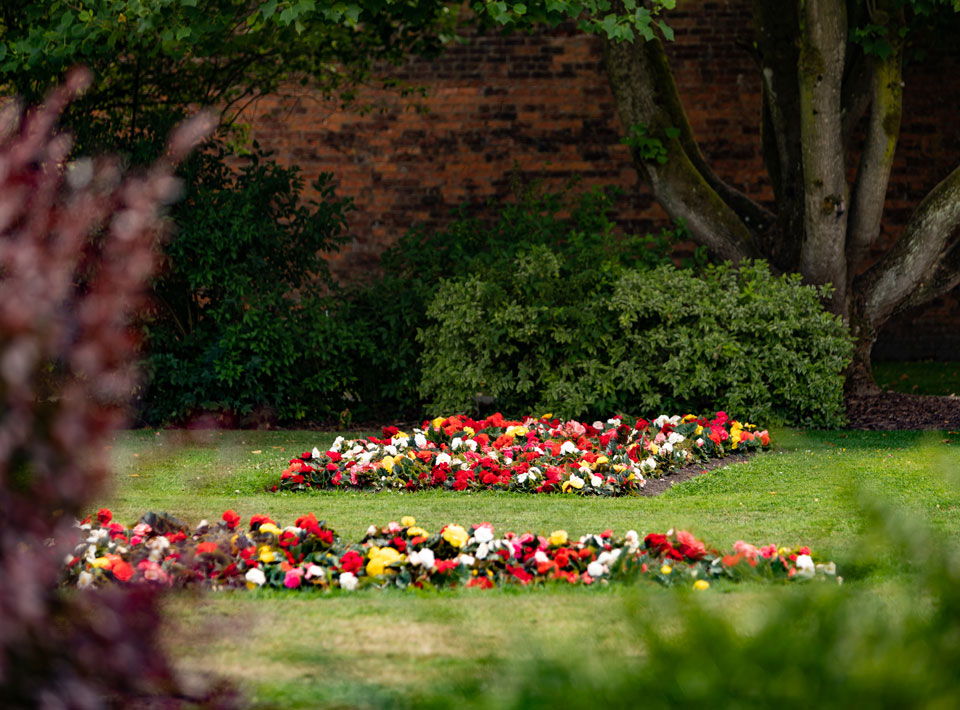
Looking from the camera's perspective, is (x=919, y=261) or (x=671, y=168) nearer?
(x=919, y=261)

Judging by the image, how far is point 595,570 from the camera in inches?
143

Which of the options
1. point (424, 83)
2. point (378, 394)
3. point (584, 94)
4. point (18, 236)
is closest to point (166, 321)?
point (378, 394)

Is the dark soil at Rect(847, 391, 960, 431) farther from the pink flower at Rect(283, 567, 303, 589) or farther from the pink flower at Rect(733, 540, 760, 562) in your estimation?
the pink flower at Rect(283, 567, 303, 589)

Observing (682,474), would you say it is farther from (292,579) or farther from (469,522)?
(292,579)

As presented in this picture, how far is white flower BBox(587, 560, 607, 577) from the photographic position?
Answer: 3.64 metres

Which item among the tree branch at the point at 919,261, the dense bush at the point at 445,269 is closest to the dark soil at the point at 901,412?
the tree branch at the point at 919,261

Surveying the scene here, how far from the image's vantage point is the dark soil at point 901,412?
8.34 m

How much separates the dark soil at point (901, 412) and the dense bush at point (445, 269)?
188 cm

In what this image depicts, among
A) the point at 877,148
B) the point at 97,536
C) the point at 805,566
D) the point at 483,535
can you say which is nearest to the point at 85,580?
the point at 97,536

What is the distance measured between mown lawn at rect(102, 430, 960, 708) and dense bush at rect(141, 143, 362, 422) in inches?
23.9

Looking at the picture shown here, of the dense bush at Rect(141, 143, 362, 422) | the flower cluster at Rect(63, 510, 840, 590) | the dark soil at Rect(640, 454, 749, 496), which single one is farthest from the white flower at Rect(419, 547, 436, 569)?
the dense bush at Rect(141, 143, 362, 422)

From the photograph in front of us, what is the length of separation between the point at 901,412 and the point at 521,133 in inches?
235

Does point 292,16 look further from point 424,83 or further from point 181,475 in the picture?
point 424,83

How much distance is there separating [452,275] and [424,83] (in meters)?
4.12
